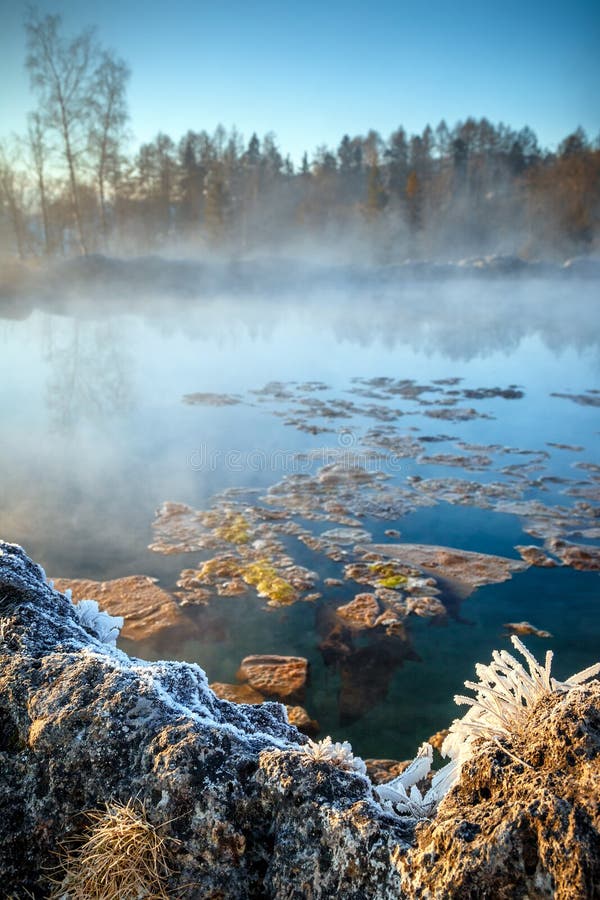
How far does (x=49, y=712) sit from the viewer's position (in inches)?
53.6

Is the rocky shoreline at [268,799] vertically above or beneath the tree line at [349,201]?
beneath

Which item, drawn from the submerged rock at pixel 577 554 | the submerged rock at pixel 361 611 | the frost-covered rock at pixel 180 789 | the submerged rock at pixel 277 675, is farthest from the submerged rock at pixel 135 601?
the submerged rock at pixel 577 554

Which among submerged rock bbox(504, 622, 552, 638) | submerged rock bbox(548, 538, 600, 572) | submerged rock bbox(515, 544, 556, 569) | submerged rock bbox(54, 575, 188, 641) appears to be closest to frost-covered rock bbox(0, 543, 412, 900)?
submerged rock bbox(54, 575, 188, 641)

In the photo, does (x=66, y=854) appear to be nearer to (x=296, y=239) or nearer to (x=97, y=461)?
(x=97, y=461)

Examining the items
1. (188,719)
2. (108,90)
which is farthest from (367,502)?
(108,90)

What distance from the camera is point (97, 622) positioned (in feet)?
6.54

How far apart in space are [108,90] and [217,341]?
652 inches

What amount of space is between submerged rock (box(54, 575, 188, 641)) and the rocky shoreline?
2884mm

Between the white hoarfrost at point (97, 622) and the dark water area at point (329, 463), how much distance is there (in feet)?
6.07

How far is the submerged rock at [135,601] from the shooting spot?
428 centimetres

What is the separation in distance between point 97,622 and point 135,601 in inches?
107

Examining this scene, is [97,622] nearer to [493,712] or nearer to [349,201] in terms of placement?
[493,712]

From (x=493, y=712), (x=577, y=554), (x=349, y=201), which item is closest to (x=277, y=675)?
(x=493, y=712)

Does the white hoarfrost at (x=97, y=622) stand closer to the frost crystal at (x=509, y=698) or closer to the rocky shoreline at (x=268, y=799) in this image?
the rocky shoreline at (x=268, y=799)
